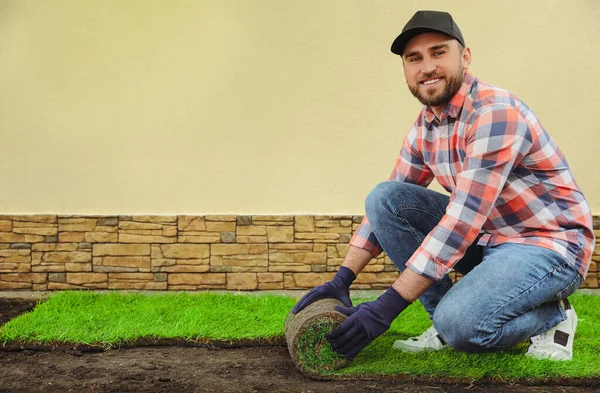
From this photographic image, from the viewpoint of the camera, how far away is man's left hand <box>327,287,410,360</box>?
2264 mm

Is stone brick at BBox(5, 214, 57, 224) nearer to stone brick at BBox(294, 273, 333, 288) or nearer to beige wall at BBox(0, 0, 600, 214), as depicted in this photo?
beige wall at BBox(0, 0, 600, 214)

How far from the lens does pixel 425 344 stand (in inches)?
104

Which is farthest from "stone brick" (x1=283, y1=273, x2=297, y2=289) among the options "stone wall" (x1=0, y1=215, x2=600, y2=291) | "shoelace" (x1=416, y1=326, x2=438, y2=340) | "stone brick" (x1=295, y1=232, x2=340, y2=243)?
"shoelace" (x1=416, y1=326, x2=438, y2=340)

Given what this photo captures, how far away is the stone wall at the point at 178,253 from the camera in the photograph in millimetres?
3797

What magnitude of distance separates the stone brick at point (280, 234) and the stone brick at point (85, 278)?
3.69 ft

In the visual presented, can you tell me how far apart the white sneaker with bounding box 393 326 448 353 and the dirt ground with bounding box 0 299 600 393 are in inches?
13.4

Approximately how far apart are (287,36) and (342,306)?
6.55 feet

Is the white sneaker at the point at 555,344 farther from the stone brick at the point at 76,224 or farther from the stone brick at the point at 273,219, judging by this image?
the stone brick at the point at 76,224

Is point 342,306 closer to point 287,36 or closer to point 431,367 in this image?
point 431,367

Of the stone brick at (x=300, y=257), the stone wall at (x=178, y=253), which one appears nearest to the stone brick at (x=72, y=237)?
the stone wall at (x=178, y=253)

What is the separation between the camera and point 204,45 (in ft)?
12.3

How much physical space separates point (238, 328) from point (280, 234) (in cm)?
90

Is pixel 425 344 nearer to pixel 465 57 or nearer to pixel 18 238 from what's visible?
pixel 465 57

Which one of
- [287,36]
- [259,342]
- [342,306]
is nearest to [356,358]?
[342,306]
